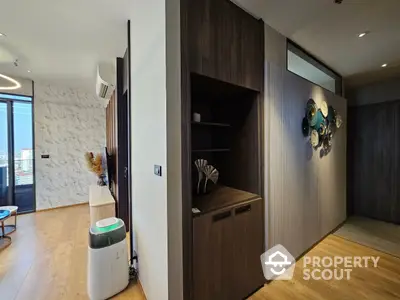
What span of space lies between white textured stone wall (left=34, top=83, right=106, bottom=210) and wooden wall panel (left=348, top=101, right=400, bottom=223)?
617 cm

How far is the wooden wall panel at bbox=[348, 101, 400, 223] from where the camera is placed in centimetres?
381

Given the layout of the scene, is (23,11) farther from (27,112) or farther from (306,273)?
(306,273)

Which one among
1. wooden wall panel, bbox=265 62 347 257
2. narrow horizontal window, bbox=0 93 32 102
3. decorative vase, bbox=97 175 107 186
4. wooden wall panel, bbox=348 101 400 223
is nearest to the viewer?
wooden wall panel, bbox=265 62 347 257

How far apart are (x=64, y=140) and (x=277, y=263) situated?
536 centimetres

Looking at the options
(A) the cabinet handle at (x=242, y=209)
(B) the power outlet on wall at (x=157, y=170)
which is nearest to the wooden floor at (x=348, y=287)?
(A) the cabinet handle at (x=242, y=209)

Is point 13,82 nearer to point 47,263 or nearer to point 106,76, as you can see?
point 106,76

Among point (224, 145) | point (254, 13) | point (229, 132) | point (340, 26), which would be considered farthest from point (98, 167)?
point (340, 26)

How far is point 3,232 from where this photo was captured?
3279 mm

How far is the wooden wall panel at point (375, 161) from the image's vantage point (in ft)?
12.5

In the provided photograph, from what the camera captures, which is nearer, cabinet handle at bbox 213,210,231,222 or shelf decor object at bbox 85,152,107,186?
cabinet handle at bbox 213,210,231,222

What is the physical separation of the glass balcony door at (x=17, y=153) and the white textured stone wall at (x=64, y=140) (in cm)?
15

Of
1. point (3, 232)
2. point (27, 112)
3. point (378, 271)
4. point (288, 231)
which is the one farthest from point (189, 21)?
point (27, 112)

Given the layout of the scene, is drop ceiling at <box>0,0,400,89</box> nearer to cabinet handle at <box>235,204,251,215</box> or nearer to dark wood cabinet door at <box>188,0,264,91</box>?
dark wood cabinet door at <box>188,0,264,91</box>

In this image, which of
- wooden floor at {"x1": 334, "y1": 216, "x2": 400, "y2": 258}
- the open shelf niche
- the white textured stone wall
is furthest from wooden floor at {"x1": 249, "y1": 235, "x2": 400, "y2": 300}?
the white textured stone wall
